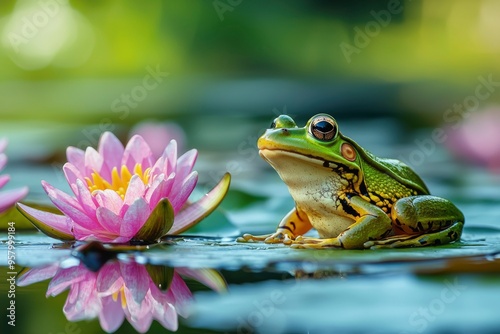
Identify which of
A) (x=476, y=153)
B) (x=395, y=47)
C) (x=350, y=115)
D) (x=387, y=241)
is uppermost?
(x=395, y=47)

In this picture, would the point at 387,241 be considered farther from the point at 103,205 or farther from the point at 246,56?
the point at 246,56

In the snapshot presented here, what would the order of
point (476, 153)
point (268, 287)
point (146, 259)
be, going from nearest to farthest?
point (268, 287), point (146, 259), point (476, 153)

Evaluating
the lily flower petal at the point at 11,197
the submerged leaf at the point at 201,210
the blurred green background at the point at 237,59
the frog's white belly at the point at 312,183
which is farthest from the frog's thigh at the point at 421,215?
the blurred green background at the point at 237,59

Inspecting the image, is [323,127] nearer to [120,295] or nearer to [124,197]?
[124,197]

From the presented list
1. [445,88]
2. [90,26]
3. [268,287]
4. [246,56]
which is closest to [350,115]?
[445,88]

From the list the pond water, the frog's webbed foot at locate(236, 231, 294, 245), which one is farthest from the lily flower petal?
the frog's webbed foot at locate(236, 231, 294, 245)

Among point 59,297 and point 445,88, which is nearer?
point 59,297

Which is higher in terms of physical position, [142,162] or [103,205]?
[142,162]

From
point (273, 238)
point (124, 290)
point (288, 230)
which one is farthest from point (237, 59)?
point (124, 290)
